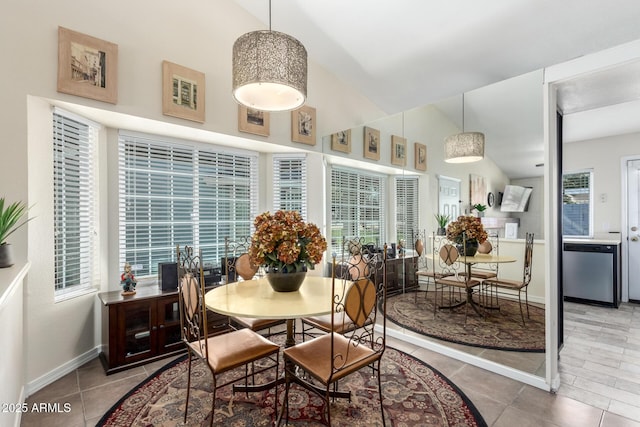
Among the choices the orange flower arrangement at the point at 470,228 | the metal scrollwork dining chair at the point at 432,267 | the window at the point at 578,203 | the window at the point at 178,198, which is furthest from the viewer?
the window at the point at 578,203

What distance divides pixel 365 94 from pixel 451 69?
132 centimetres

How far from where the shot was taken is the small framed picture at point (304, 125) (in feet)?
12.9

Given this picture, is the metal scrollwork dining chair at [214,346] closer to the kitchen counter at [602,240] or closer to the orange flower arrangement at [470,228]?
the orange flower arrangement at [470,228]

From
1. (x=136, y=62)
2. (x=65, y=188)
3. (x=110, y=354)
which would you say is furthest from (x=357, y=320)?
(x=136, y=62)

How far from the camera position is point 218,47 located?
10.8ft

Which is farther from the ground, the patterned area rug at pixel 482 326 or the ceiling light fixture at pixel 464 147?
the ceiling light fixture at pixel 464 147

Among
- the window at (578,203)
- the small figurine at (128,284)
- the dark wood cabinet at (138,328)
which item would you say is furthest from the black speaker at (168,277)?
the window at (578,203)

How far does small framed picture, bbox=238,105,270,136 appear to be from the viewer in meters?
3.43

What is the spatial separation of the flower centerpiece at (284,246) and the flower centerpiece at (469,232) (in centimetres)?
143

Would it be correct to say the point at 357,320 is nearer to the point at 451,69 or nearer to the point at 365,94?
the point at 451,69

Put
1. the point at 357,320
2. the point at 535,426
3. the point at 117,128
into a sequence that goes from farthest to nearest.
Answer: the point at 117,128 → the point at 535,426 → the point at 357,320

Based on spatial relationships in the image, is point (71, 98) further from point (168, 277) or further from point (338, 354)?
point (338, 354)

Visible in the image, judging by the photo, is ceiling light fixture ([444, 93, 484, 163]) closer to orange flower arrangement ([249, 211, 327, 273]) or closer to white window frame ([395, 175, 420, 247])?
white window frame ([395, 175, 420, 247])

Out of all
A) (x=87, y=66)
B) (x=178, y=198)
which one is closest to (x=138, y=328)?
(x=178, y=198)
